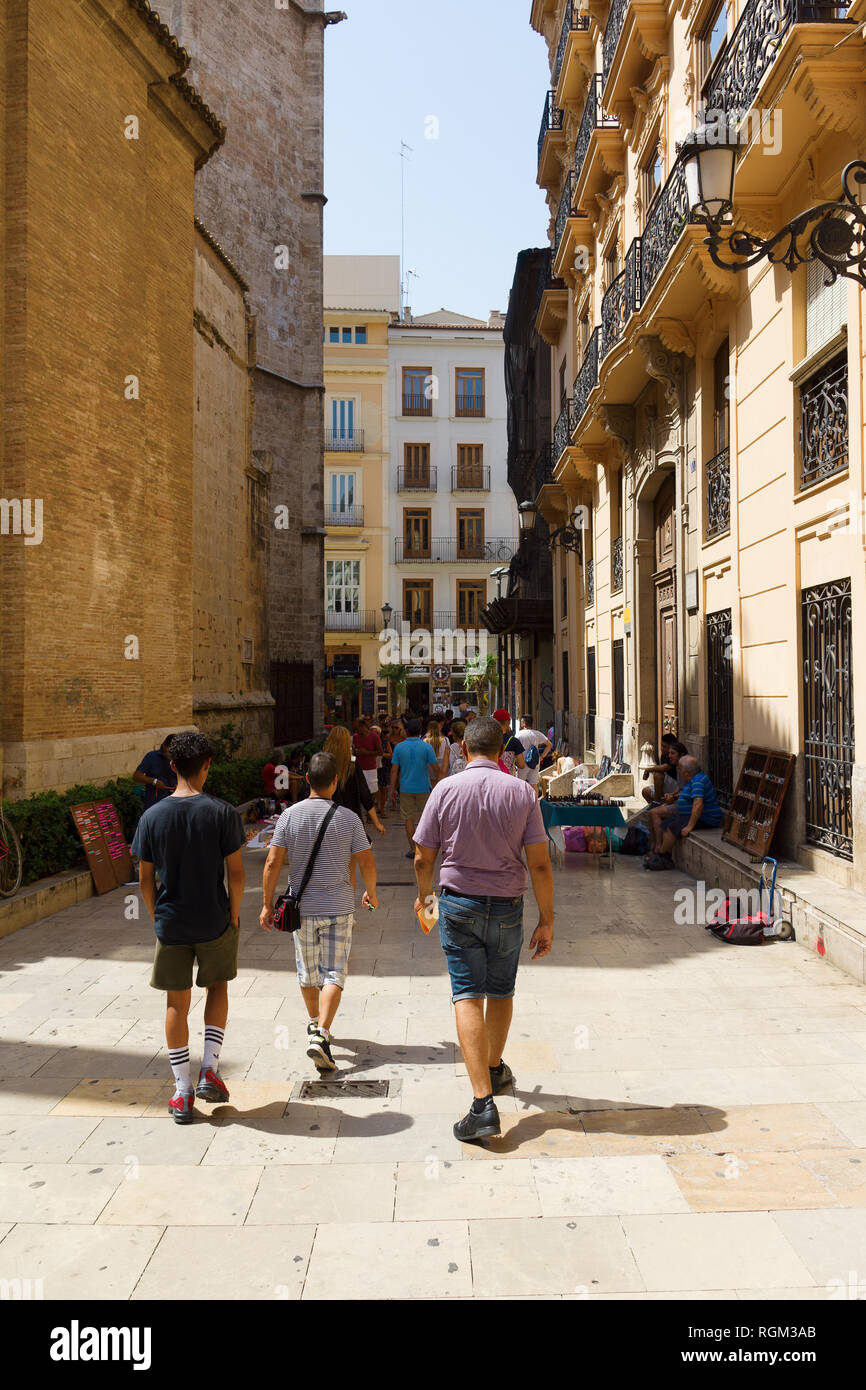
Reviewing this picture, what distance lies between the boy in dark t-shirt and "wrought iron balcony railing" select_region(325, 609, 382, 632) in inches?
1640

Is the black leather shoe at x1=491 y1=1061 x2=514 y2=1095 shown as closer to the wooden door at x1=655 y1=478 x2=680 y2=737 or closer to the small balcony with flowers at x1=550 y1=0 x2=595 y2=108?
the wooden door at x1=655 y1=478 x2=680 y2=737

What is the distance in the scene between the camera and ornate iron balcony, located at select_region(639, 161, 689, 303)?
11.3 meters

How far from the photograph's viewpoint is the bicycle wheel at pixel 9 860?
838 centimetres

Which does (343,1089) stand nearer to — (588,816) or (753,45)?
(588,816)

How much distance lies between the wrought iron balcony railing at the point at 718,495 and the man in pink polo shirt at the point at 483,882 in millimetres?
7538

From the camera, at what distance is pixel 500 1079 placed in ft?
15.2

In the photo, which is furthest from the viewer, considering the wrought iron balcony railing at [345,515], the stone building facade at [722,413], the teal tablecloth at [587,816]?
the wrought iron balcony railing at [345,515]

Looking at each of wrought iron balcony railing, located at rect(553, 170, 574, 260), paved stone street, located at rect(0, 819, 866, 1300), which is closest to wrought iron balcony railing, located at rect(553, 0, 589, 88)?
wrought iron balcony railing, located at rect(553, 170, 574, 260)

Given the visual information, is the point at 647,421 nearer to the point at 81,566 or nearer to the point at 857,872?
the point at 81,566

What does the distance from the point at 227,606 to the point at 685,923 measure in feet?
38.5

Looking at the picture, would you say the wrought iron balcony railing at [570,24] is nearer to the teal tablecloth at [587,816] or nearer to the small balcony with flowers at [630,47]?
the small balcony with flowers at [630,47]

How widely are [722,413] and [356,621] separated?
115 feet

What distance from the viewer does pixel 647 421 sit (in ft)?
50.0

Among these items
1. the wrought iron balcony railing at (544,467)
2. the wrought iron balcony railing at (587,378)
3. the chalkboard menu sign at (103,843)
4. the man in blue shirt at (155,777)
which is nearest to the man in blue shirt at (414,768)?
the man in blue shirt at (155,777)
